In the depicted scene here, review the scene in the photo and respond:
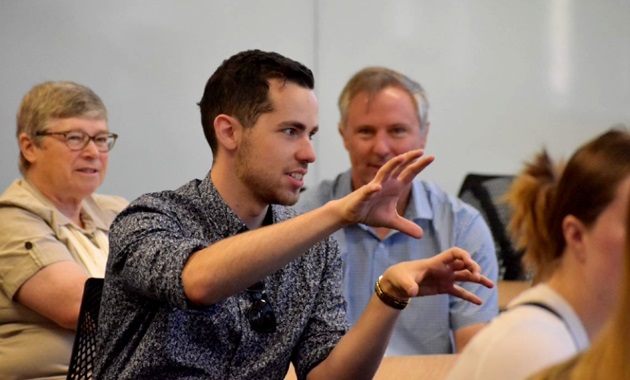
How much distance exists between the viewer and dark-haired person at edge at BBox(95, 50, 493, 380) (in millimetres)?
1721

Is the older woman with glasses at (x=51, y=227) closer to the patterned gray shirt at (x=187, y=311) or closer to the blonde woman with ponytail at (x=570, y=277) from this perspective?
the patterned gray shirt at (x=187, y=311)

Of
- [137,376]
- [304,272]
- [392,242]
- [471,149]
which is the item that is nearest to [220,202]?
[304,272]

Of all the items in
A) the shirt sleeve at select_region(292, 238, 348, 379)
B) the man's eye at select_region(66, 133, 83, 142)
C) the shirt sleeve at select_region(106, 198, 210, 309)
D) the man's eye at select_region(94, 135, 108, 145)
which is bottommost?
the shirt sleeve at select_region(292, 238, 348, 379)

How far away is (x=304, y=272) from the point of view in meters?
2.05

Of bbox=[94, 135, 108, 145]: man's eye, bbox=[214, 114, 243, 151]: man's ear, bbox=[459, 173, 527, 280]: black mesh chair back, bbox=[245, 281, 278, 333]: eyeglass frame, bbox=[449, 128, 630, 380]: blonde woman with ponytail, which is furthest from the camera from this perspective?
bbox=[459, 173, 527, 280]: black mesh chair back

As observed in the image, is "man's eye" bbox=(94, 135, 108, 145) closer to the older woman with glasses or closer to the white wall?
the older woman with glasses

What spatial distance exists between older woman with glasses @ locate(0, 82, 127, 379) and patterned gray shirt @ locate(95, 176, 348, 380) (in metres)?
0.61

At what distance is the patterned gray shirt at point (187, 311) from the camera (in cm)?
181

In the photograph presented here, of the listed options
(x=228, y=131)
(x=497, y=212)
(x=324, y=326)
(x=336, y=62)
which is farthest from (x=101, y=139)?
(x=336, y=62)

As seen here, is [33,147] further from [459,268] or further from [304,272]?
[459,268]

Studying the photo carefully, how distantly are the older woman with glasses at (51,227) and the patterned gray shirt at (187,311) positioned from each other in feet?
2.00

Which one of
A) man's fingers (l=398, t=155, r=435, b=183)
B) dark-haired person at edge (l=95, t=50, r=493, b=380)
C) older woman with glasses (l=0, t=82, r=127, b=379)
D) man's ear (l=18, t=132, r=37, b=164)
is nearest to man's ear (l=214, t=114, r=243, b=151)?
dark-haired person at edge (l=95, t=50, r=493, b=380)

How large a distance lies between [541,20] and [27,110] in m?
3.07

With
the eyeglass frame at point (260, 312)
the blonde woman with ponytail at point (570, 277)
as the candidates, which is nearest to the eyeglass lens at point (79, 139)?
the eyeglass frame at point (260, 312)
